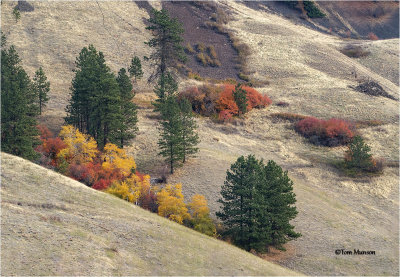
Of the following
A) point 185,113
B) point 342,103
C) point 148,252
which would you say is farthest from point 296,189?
point 342,103

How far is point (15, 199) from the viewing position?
38.4 meters

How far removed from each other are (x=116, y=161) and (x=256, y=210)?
659 inches

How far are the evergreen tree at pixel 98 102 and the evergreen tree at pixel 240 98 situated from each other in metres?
26.5

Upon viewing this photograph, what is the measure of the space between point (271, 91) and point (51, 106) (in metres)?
42.2

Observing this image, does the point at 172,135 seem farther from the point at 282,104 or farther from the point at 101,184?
the point at 282,104

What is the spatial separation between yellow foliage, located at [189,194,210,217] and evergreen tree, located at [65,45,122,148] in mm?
14847

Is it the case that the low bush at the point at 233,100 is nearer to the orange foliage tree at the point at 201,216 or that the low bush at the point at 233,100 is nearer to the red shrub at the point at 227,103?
the red shrub at the point at 227,103

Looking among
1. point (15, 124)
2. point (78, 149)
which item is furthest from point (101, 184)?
point (15, 124)

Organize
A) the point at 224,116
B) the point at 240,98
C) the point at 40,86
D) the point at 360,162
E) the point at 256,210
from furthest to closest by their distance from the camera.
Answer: the point at 240,98
the point at 224,116
the point at 40,86
the point at 360,162
the point at 256,210

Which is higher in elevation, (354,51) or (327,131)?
(354,51)

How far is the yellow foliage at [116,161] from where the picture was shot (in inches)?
2089

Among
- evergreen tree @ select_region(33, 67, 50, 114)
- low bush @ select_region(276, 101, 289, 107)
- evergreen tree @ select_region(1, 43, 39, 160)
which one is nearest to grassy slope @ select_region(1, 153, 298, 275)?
evergreen tree @ select_region(1, 43, 39, 160)

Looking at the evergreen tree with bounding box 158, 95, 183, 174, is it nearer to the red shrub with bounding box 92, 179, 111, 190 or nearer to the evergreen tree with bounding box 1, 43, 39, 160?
the red shrub with bounding box 92, 179, 111, 190

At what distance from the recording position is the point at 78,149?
55.8 meters
